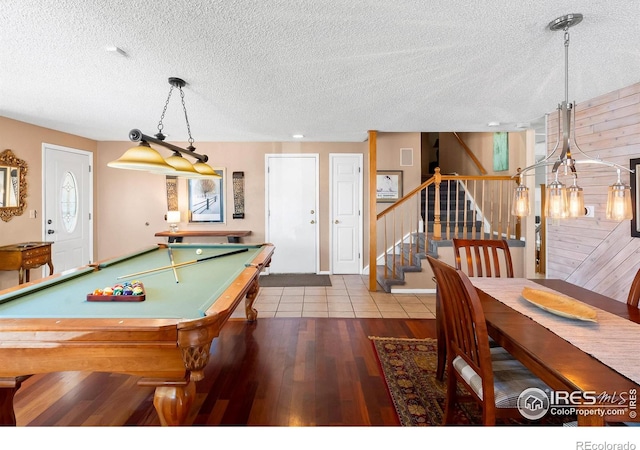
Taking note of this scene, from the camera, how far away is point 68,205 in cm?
514

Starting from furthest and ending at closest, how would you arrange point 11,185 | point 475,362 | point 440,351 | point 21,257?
1. point 11,185
2. point 21,257
3. point 440,351
4. point 475,362

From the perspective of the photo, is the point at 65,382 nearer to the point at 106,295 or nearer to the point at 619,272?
the point at 106,295

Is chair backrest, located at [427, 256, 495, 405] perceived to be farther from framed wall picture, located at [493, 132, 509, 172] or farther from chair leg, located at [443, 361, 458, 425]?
framed wall picture, located at [493, 132, 509, 172]

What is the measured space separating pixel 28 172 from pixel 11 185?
1.11 feet

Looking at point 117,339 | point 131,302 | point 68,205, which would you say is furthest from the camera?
point 68,205

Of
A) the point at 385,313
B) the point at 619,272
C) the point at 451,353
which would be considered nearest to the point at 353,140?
the point at 385,313

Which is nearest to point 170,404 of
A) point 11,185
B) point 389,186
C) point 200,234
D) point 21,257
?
point 21,257

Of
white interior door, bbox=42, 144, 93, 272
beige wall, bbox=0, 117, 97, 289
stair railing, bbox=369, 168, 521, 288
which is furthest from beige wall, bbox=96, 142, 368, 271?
beige wall, bbox=0, 117, 97, 289

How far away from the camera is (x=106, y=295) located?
172 cm

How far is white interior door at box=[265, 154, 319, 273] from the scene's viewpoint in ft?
19.3

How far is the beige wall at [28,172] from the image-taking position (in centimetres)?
416

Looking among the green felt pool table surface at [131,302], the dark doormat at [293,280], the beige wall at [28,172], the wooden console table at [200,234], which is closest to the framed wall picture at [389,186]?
the dark doormat at [293,280]

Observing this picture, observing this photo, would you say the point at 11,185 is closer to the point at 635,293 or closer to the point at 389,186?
the point at 389,186

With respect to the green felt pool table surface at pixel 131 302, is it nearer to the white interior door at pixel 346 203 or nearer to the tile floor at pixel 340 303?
the tile floor at pixel 340 303
